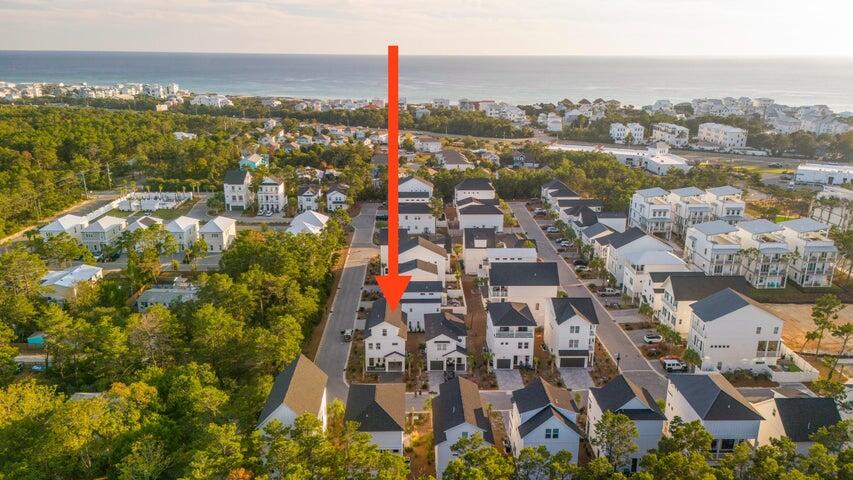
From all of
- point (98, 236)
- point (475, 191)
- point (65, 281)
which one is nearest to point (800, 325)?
point (475, 191)

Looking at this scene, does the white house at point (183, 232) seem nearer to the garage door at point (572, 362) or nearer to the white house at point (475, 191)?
the white house at point (475, 191)

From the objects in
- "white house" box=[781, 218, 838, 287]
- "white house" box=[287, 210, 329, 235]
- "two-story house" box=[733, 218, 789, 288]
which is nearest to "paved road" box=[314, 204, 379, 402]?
"white house" box=[287, 210, 329, 235]

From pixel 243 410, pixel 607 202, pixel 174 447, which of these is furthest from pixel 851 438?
pixel 607 202

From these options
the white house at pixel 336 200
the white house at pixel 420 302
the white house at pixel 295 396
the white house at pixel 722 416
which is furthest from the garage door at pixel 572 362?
the white house at pixel 336 200

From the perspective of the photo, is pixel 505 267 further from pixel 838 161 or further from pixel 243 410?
pixel 838 161

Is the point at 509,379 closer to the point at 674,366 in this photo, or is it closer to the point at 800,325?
the point at 674,366

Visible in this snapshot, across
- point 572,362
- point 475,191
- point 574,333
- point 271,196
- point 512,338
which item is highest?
point 475,191
